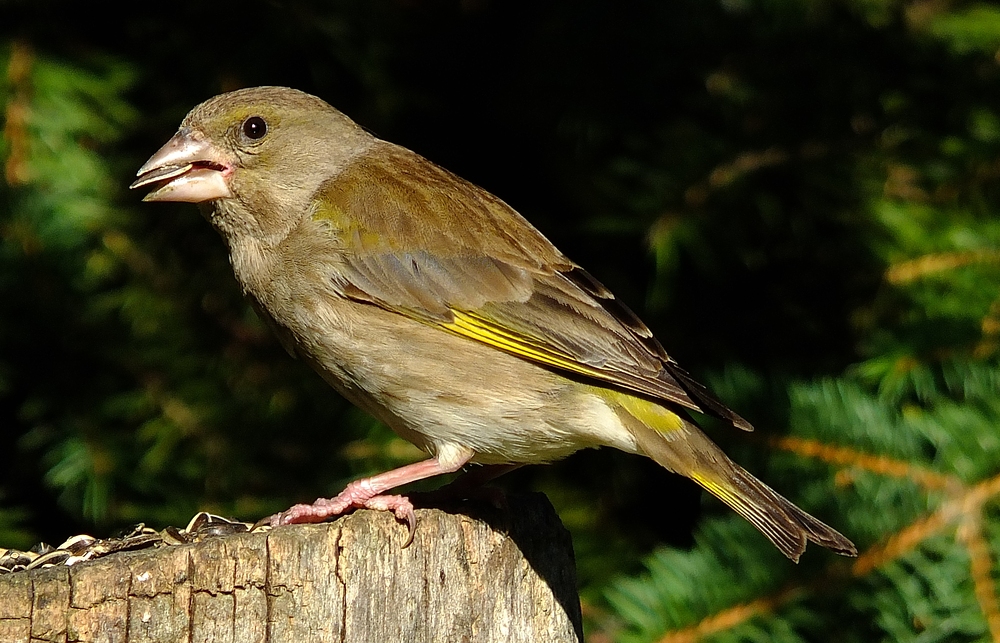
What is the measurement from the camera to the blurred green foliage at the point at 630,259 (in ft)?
11.9

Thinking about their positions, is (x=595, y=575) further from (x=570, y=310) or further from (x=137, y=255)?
(x=137, y=255)

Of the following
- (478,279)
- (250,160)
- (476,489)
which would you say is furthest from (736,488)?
(250,160)

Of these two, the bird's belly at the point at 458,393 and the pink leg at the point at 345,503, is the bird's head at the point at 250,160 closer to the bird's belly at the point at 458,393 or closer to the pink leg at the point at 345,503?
the bird's belly at the point at 458,393

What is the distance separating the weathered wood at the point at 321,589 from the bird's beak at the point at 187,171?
147cm

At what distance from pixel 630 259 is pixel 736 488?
1.71 meters

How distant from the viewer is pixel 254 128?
420cm

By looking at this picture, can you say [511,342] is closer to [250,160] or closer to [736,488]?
[736,488]

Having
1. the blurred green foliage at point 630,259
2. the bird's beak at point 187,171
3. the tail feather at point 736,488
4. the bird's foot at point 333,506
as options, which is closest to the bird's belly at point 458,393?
the tail feather at point 736,488

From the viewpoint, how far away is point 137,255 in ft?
15.3

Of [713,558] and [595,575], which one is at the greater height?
[713,558]

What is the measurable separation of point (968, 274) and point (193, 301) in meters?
2.66

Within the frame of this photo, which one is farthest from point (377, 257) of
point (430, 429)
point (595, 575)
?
point (595, 575)

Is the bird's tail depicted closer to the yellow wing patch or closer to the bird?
the bird

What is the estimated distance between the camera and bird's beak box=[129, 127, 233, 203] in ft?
13.2
